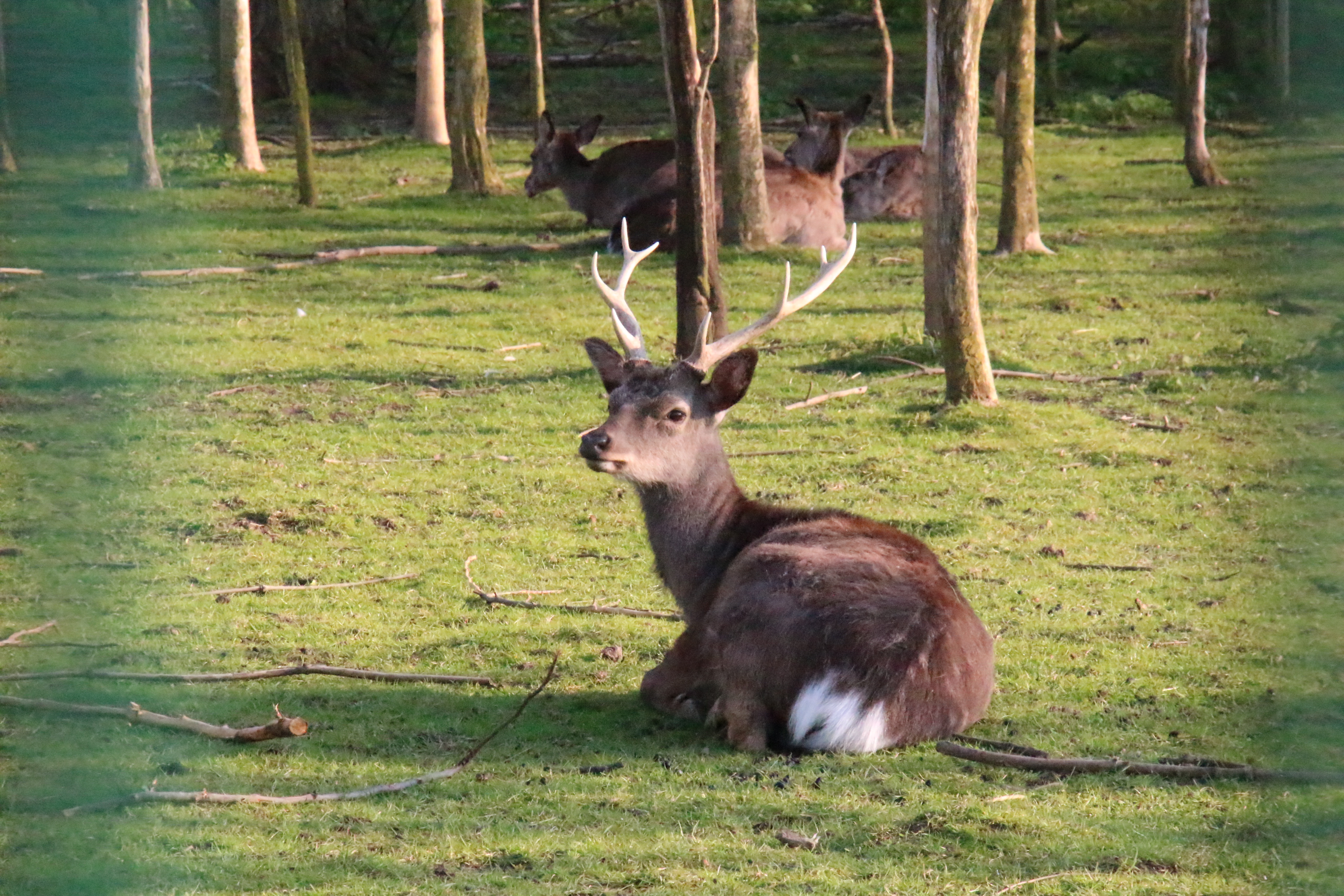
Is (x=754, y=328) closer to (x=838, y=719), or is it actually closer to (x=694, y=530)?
(x=694, y=530)

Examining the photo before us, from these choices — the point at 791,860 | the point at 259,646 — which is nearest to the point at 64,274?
the point at 791,860

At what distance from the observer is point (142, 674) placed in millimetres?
1623

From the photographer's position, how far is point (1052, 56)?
21562 mm

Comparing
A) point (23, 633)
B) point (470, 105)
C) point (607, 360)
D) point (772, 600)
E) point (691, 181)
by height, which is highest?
point (470, 105)

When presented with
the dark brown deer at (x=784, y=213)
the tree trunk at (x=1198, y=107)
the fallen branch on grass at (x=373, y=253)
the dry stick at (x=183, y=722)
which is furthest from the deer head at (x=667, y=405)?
the tree trunk at (x=1198, y=107)

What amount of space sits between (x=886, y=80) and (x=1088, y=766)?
16.0m

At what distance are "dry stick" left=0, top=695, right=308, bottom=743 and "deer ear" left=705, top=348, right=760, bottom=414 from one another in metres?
1.87

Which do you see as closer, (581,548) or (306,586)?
(306,586)

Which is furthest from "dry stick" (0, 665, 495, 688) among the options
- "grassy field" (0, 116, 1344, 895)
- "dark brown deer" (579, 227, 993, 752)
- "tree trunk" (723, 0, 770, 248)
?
"tree trunk" (723, 0, 770, 248)

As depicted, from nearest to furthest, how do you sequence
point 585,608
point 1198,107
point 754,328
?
point 754,328 → point 585,608 → point 1198,107

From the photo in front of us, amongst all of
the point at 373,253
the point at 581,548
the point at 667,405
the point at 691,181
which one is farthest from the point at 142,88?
the point at 373,253

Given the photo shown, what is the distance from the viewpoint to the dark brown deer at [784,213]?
13.9 meters

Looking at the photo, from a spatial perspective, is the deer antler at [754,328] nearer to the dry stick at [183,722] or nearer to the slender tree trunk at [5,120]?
the dry stick at [183,722]

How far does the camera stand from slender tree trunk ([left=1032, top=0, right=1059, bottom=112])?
20828 millimetres
